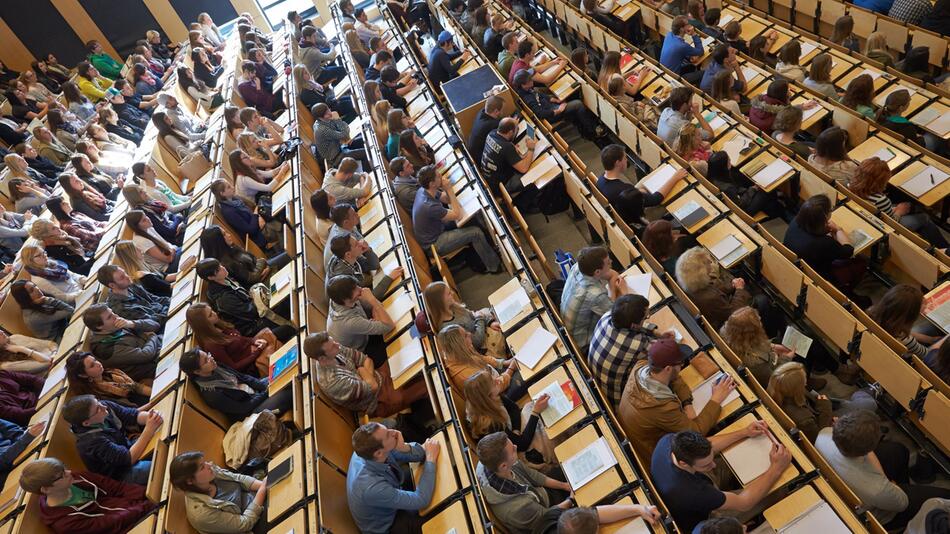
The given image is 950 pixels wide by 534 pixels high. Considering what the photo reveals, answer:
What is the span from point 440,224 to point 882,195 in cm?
398

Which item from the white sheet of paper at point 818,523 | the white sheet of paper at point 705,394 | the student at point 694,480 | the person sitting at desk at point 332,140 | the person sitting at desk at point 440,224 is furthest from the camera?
the person sitting at desk at point 332,140

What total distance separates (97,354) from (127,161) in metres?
5.92

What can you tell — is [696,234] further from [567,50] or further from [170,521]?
[567,50]

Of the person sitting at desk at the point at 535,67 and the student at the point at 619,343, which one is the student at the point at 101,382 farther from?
the person sitting at desk at the point at 535,67

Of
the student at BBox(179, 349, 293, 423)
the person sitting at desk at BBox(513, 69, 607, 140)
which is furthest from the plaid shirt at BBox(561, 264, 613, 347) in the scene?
the person sitting at desk at BBox(513, 69, 607, 140)

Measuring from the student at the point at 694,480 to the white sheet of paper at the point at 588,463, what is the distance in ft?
1.08

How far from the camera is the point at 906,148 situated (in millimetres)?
5145

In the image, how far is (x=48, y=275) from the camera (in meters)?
7.12

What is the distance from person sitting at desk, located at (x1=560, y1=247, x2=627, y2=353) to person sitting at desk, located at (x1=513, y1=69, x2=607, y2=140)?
354cm

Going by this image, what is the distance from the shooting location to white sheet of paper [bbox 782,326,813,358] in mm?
3918

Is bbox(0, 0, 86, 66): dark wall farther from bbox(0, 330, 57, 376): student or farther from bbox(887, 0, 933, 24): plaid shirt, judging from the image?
bbox(887, 0, 933, 24): plaid shirt

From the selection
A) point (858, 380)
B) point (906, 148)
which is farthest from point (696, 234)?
point (906, 148)

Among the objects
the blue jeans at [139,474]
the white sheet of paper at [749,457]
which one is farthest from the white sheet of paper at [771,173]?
the blue jeans at [139,474]

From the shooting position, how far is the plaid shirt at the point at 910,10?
6961 millimetres
